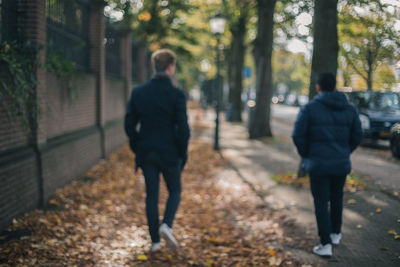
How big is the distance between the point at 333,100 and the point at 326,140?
40 cm

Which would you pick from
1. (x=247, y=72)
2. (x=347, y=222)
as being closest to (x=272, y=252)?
(x=347, y=222)

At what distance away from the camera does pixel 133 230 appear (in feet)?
17.4

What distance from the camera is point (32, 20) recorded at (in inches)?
223

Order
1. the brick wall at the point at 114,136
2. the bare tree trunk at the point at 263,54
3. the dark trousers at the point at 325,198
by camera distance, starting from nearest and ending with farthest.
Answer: the dark trousers at the point at 325,198
the brick wall at the point at 114,136
the bare tree trunk at the point at 263,54

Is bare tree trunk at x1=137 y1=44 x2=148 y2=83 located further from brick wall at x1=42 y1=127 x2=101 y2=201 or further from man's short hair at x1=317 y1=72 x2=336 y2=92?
man's short hair at x1=317 y1=72 x2=336 y2=92

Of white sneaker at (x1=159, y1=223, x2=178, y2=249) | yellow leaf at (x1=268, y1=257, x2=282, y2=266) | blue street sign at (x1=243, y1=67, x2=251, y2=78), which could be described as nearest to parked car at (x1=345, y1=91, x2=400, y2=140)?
yellow leaf at (x1=268, y1=257, x2=282, y2=266)

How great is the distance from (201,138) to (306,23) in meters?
8.56

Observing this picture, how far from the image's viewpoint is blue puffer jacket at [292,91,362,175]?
3.85m

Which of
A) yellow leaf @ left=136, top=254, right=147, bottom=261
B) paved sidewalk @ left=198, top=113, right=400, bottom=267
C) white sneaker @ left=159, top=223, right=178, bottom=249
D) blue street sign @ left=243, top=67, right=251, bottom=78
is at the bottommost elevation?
yellow leaf @ left=136, top=254, right=147, bottom=261

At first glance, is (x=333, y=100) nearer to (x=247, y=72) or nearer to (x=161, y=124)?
(x=161, y=124)

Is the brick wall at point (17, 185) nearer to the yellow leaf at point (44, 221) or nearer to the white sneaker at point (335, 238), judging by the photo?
the yellow leaf at point (44, 221)

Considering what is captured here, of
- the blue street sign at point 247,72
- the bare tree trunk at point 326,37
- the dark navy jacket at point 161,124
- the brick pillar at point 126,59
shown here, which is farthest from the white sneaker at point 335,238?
the blue street sign at point 247,72

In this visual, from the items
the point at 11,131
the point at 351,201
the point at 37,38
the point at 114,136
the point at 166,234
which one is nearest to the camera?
the point at 166,234

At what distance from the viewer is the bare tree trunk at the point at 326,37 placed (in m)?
7.09
